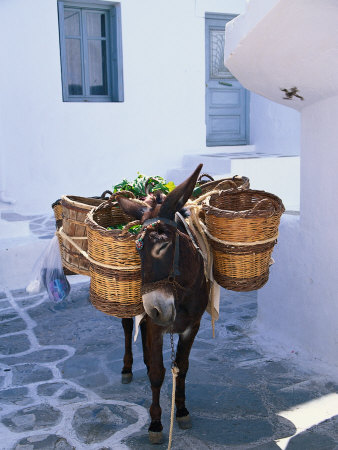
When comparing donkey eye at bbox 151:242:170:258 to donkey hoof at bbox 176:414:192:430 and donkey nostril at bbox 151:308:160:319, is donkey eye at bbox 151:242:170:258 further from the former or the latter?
donkey hoof at bbox 176:414:192:430

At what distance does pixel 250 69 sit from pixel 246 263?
2018 mm

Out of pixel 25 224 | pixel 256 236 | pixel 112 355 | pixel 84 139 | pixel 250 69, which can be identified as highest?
pixel 250 69

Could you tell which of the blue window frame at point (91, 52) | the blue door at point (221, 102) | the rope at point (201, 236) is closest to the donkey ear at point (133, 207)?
the rope at point (201, 236)

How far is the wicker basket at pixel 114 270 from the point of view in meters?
3.30

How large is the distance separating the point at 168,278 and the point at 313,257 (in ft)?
7.25

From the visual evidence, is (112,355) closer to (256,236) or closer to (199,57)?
(256,236)

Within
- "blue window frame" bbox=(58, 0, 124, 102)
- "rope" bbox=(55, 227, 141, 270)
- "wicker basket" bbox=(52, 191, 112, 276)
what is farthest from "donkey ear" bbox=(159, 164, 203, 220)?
"blue window frame" bbox=(58, 0, 124, 102)

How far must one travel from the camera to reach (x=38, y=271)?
4.62 m

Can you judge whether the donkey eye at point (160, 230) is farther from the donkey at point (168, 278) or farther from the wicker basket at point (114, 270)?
the wicker basket at point (114, 270)

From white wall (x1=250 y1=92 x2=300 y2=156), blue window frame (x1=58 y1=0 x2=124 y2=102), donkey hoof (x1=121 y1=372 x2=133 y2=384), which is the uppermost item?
blue window frame (x1=58 y1=0 x2=124 y2=102)

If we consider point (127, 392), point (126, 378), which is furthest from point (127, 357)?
point (127, 392)

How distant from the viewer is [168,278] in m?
3.05

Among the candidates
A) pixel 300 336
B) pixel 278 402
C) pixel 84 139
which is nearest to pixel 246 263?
pixel 278 402

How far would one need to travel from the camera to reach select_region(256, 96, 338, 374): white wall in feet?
14.9
